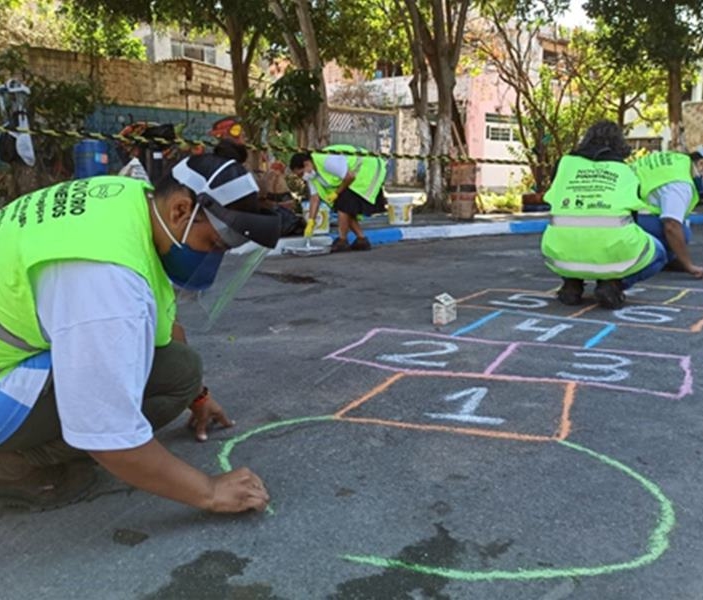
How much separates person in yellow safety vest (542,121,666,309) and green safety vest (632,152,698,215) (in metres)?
0.80

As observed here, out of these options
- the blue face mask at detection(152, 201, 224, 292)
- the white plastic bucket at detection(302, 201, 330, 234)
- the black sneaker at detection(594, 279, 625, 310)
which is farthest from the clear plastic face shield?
the white plastic bucket at detection(302, 201, 330, 234)

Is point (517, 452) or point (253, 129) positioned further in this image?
point (253, 129)

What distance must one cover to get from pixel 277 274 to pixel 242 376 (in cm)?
343

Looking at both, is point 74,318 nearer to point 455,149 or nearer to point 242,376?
point 242,376

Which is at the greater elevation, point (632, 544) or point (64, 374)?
point (64, 374)

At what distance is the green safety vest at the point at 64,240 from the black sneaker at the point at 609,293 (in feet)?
11.7

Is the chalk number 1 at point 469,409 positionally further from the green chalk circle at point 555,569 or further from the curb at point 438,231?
the curb at point 438,231

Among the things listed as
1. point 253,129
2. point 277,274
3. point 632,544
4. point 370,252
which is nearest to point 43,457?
point 632,544

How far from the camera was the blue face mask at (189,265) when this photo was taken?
6.51 ft

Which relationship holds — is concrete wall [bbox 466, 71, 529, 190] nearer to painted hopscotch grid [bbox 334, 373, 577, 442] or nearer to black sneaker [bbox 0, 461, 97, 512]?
painted hopscotch grid [bbox 334, 373, 577, 442]

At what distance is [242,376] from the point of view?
12.1 ft

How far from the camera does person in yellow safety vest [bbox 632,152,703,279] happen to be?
5578 mm

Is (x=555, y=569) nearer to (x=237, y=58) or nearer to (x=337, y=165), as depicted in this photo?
(x=337, y=165)

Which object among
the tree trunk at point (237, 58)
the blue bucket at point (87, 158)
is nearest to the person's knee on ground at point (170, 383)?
the blue bucket at point (87, 158)
